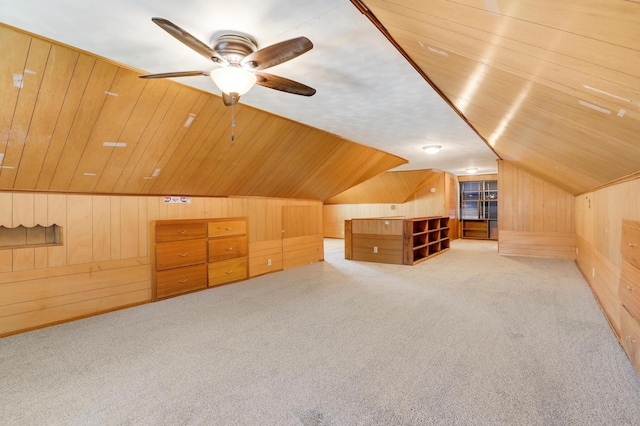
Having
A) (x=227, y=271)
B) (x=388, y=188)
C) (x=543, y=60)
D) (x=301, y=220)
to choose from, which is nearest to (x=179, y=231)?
(x=227, y=271)

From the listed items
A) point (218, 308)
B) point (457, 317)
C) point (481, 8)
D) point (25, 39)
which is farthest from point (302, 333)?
point (25, 39)

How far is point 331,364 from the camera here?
93.2 inches

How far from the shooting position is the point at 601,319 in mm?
3193

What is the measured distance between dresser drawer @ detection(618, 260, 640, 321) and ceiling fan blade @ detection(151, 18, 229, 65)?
3028 millimetres

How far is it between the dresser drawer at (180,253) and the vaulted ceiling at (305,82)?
0.71m

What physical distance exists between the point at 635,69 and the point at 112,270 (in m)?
4.49

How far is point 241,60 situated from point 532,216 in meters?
7.21

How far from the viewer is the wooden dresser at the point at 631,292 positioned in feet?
6.98

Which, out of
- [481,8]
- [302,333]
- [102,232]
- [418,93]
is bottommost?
[302,333]

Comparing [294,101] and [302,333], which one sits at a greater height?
[294,101]

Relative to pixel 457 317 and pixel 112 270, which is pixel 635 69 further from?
pixel 112 270

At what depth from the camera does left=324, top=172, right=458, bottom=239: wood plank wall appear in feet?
32.1

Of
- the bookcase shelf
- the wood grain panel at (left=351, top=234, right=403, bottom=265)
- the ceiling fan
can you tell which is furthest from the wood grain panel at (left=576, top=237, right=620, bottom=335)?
the bookcase shelf

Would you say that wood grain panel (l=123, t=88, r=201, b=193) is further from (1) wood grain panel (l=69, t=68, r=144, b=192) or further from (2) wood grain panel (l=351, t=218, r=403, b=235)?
(2) wood grain panel (l=351, t=218, r=403, b=235)
